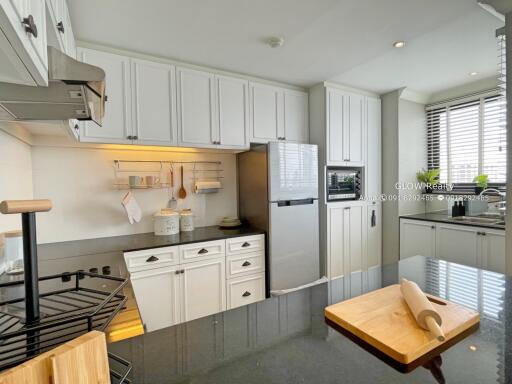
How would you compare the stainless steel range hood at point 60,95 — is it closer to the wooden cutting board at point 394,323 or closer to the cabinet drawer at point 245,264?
the wooden cutting board at point 394,323

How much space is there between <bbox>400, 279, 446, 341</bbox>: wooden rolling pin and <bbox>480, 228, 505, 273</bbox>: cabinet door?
7.90 feet

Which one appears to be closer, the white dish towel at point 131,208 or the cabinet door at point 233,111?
the white dish towel at point 131,208

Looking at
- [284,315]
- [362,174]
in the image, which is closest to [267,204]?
[362,174]

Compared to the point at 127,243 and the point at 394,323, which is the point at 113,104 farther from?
the point at 394,323

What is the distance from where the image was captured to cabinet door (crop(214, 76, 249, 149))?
2525 millimetres

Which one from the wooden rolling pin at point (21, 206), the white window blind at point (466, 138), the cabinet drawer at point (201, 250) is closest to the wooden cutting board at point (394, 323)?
the wooden rolling pin at point (21, 206)

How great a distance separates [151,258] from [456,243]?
3.02 meters

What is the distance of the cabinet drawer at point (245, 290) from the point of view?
2.41 m

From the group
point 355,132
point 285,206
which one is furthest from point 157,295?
point 355,132

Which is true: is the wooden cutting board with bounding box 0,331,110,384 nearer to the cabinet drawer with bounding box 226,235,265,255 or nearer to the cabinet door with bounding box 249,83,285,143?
the cabinet drawer with bounding box 226,235,265,255

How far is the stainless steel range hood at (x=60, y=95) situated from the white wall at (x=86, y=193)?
1.12 metres

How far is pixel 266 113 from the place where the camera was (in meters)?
2.76

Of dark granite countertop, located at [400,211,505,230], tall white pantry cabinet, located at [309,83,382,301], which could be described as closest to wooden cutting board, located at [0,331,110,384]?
tall white pantry cabinet, located at [309,83,382,301]

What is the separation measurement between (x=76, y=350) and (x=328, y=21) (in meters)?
2.14
